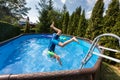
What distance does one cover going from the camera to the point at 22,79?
288 cm

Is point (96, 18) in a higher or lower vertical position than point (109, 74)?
higher

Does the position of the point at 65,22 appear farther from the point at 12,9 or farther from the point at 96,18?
the point at 12,9

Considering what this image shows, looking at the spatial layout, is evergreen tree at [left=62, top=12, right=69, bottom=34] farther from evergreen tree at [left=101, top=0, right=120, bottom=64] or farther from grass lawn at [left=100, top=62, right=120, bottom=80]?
grass lawn at [left=100, top=62, right=120, bottom=80]

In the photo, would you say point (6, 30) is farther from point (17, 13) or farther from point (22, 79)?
point (17, 13)

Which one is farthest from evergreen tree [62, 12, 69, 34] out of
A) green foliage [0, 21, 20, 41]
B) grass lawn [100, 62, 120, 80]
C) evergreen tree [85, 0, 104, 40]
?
grass lawn [100, 62, 120, 80]

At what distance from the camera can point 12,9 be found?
50125 millimetres

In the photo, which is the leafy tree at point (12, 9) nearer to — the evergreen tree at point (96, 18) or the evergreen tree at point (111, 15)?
the evergreen tree at point (96, 18)

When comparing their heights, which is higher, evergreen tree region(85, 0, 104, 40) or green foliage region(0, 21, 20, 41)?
evergreen tree region(85, 0, 104, 40)

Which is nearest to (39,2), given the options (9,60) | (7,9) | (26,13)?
(26,13)

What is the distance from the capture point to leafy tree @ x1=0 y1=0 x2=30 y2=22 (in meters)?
46.1

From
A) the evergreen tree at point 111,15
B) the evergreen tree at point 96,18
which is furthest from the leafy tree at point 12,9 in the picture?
the evergreen tree at point 111,15

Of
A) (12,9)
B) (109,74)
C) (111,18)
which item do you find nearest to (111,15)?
(111,18)

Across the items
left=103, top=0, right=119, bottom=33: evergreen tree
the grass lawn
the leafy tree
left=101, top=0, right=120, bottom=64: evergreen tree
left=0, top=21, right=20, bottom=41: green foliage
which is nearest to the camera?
the grass lawn

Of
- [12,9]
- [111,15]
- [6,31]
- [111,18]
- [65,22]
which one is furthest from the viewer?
[12,9]
